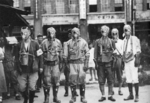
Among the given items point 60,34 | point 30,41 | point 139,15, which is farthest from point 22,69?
point 139,15

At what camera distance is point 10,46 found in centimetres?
904

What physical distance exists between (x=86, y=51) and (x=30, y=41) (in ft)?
5.95

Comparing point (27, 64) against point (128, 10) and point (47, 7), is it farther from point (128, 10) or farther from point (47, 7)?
point (128, 10)

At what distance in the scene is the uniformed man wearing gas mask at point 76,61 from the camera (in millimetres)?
8180

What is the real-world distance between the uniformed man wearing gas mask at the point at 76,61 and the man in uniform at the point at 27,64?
1.20 metres

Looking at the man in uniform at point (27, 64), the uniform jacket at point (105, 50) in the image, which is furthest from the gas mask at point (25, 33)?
the uniform jacket at point (105, 50)

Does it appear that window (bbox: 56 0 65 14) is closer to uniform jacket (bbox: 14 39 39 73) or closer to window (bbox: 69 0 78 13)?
window (bbox: 69 0 78 13)

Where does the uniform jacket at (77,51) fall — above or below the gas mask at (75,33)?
below

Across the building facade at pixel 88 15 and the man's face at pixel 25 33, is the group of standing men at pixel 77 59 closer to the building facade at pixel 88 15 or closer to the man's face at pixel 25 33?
the man's face at pixel 25 33

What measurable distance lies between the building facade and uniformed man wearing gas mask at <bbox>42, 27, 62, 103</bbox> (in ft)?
53.9

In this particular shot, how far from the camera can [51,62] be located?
26.8 feet

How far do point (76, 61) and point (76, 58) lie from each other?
0.09 meters

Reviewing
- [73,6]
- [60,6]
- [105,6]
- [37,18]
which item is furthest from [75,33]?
[105,6]

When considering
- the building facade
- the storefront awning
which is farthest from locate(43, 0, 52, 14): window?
the storefront awning
